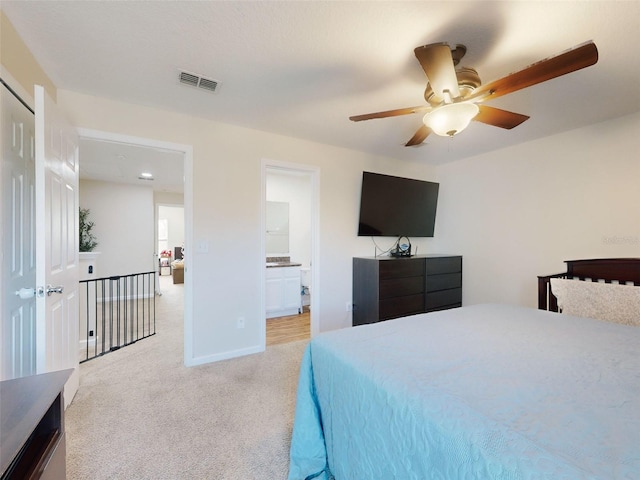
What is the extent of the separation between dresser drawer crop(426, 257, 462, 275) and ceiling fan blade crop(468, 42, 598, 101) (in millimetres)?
2379

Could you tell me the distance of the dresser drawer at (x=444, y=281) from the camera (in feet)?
12.0

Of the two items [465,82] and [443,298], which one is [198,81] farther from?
[443,298]

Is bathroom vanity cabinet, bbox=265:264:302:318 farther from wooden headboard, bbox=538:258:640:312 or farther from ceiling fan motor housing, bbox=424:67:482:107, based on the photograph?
ceiling fan motor housing, bbox=424:67:482:107

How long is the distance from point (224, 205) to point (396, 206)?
2.22m

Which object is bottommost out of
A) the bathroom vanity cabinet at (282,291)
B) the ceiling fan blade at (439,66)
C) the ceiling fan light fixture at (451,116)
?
the bathroom vanity cabinet at (282,291)

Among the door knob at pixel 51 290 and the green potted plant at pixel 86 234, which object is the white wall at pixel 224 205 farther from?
the green potted plant at pixel 86 234

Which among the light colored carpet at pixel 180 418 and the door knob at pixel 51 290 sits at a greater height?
the door knob at pixel 51 290

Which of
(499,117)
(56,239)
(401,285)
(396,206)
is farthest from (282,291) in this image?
(499,117)

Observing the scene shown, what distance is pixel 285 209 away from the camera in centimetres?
520

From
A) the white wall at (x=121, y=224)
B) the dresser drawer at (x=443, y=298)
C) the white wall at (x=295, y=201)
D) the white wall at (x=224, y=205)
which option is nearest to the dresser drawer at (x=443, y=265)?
the dresser drawer at (x=443, y=298)

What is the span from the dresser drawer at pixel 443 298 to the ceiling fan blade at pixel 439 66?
2.69 m

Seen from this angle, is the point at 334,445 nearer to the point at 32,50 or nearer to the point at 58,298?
the point at 58,298

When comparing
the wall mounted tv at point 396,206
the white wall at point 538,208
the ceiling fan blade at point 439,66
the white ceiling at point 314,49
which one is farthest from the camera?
the wall mounted tv at point 396,206

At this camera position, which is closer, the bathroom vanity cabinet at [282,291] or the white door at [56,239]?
the white door at [56,239]
